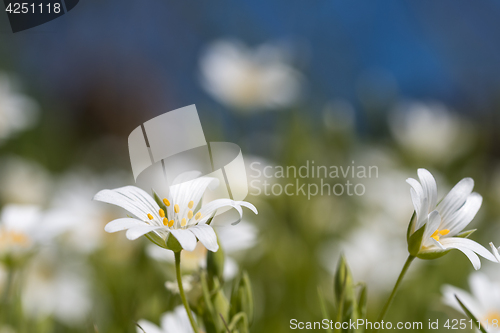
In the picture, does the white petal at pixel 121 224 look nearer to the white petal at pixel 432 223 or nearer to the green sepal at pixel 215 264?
the green sepal at pixel 215 264

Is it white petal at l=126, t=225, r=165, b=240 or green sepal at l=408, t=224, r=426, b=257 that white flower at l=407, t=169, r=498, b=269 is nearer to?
green sepal at l=408, t=224, r=426, b=257

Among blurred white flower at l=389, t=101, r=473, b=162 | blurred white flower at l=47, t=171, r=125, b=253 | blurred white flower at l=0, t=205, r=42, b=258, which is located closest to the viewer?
blurred white flower at l=0, t=205, r=42, b=258

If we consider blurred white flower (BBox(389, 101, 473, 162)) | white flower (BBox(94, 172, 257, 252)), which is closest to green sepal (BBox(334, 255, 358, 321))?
white flower (BBox(94, 172, 257, 252))

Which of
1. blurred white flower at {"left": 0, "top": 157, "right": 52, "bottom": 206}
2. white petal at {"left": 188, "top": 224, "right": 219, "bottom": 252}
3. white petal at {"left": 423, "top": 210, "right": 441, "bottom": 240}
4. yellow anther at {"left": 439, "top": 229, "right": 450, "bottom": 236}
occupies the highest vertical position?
white petal at {"left": 188, "top": 224, "right": 219, "bottom": 252}

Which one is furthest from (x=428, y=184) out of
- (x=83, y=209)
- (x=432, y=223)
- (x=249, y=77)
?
(x=249, y=77)

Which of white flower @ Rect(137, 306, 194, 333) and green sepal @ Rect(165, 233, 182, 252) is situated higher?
green sepal @ Rect(165, 233, 182, 252)

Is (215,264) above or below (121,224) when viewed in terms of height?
below

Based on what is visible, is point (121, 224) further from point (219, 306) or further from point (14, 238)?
point (14, 238)
